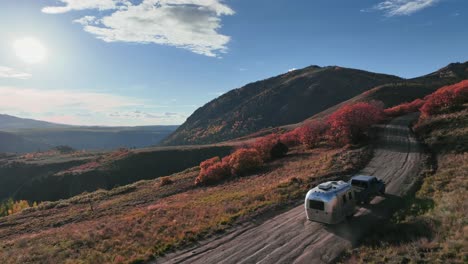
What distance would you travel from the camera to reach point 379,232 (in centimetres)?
1717

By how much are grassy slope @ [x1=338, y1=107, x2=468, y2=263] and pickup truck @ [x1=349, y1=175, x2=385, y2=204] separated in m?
2.32

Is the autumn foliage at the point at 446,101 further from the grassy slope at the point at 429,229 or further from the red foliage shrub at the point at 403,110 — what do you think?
the grassy slope at the point at 429,229

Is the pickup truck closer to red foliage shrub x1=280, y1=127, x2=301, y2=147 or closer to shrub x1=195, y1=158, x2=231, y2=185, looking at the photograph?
shrub x1=195, y1=158, x2=231, y2=185

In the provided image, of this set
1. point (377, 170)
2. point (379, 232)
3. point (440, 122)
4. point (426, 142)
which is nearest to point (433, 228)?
point (379, 232)

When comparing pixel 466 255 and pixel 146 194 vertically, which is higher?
pixel 466 255

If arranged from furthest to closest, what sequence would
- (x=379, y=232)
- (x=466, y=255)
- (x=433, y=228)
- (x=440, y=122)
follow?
(x=440, y=122) < (x=379, y=232) < (x=433, y=228) < (x=466, y=255)

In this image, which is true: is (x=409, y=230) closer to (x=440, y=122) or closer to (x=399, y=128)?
(x=440, y=122)

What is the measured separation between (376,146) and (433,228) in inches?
1213

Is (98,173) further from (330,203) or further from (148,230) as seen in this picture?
(330,203)

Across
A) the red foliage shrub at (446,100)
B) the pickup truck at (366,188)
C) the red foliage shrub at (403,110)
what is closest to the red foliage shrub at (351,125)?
the red foliage shrub at (446,100)

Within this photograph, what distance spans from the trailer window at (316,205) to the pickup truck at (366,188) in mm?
4938

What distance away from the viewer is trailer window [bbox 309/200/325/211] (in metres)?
18.3

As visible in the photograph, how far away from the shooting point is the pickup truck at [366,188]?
21938 millimetres

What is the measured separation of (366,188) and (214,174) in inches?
1381
